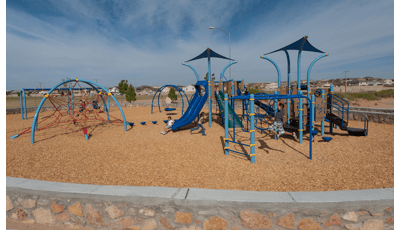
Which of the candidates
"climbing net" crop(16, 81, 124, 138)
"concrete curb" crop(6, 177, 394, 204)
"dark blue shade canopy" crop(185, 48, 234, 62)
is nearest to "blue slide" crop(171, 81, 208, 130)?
"dark blue shade canopy" crop(185, 48, 234, 62)

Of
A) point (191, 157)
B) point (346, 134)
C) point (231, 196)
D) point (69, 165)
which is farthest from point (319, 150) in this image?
point (69, 165)

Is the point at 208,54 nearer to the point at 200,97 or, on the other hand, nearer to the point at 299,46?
the point at 200,97

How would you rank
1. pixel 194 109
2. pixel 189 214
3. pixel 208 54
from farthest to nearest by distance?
pixel 208 54 < pixel 194 109 < pixel 189 214

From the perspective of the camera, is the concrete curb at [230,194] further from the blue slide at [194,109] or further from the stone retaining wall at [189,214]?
the blue slide at [194,109]

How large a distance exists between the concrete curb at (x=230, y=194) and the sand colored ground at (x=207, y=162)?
1.05 meters

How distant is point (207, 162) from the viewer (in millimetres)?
5410

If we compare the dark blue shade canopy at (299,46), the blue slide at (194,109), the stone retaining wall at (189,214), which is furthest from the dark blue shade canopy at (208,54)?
the stone retaining wall at (189,214)

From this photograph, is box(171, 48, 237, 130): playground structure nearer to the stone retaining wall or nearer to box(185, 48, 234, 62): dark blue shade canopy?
box(185, 48, 234, 62): dark blue shade canopy

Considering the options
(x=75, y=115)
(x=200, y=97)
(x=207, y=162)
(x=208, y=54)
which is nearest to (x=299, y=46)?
(x=208, y=54)

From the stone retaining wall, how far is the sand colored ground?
111 cm

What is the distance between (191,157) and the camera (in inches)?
231

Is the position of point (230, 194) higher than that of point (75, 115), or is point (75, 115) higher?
point (75, 115)

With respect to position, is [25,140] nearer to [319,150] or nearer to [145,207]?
[145,207]

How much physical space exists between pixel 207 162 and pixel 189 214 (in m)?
2.63
